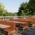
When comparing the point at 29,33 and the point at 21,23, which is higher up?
the point at 21,23

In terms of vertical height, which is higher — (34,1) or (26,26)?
(34,1)

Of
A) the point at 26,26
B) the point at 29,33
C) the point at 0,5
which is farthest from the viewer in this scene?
the point at 0,5

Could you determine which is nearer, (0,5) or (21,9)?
(21,9)

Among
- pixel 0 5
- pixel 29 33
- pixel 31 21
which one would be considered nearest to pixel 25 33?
pixel 29 33

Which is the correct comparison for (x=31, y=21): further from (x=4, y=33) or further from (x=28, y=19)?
(x=4, y=33)

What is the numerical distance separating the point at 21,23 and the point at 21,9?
14.7ft

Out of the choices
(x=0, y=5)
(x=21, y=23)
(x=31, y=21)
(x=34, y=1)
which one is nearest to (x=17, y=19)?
(x=21, y=23)

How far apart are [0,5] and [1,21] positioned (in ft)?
18.6

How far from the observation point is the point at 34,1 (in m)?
5.57

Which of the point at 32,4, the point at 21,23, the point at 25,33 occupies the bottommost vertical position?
the point at 25,33

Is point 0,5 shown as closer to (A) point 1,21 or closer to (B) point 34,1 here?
(B) point 34,1

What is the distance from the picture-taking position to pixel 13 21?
1282 mm

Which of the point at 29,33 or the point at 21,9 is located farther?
the point at 21,9

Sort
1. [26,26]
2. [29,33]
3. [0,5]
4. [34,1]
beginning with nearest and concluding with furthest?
[29,33] < [26,26] < [34,1] < [0,5]
